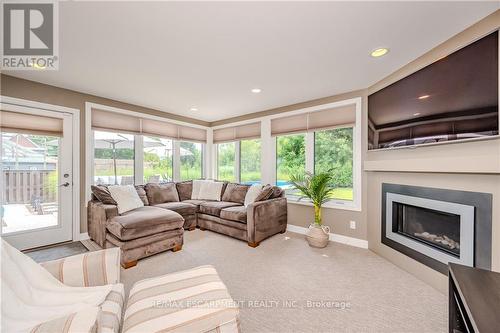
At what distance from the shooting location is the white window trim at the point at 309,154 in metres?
3.19

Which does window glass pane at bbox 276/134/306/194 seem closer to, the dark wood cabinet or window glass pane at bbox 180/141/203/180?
window glass pane at bbox 180/141/203/180

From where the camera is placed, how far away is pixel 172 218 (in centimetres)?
290

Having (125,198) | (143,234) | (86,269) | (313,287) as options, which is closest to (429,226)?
(313,287)

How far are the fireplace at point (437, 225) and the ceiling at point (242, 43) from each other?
1.49 meters

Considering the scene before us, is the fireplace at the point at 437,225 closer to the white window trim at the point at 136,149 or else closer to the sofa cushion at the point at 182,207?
the sofa cushion at the point at 182,207

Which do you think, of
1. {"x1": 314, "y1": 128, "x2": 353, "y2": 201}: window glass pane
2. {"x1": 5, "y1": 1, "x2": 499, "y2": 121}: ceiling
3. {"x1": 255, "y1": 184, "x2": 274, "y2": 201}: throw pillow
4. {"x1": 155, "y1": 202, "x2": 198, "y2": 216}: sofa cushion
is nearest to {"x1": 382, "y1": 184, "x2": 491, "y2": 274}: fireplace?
{"x1": 314, "y1": 128, "x2": 353, "y2": 201}: window glass pane

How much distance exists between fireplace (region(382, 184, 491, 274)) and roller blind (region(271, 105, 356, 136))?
4.05ft

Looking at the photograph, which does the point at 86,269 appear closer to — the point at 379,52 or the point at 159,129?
Answer: the point at 379,52

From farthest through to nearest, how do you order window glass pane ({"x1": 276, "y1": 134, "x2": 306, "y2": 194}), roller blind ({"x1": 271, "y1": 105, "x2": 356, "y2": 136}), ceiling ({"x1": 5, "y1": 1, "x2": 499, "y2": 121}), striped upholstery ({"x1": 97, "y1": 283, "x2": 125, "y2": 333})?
window glass pane ({"x1": 276, "y1": 134, "x2": 306, "y2": 194}), roller blind ({"x1": 271, "y1": 105, "x2": 356, "y2": 136}), ceiling ({"x1": 5, "y1": 1, "x2": 499, "y2": 121}), striped upholstery ({"x1": 97, "y1": 283, "x2": 125, "y2": 333})

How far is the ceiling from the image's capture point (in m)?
1.57

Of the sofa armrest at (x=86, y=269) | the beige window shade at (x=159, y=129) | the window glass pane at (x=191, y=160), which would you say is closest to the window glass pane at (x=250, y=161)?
the window glass pane at (x=191, y=160)

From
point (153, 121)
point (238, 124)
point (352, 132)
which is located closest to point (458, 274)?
point (352, 132)

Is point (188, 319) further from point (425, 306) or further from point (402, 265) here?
point (402, 265)

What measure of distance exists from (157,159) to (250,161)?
2.02 meters
